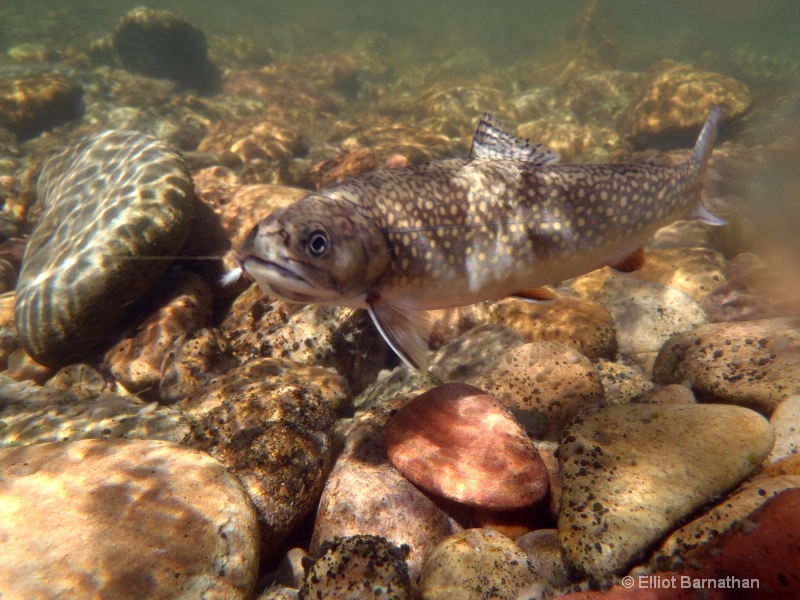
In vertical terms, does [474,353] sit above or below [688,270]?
below

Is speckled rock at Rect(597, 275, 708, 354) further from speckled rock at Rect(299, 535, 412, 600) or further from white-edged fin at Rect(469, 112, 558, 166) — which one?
speckled rock at Rect(299, 535, 412, 600)

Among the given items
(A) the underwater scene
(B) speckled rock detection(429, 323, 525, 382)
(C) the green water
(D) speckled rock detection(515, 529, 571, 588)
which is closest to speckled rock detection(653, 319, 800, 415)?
(A) the underwater scene

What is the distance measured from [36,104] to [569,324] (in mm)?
19751

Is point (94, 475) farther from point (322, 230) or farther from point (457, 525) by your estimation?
point (457, 525)

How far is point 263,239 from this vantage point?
2510 millimetres

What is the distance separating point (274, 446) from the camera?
3338 mm

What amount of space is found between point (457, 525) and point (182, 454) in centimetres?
223

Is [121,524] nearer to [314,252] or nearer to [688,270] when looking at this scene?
[314,252]

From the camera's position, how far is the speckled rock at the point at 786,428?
110 inches

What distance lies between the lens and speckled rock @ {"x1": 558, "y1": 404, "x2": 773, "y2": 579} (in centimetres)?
236

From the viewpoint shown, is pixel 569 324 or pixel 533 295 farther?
pixel 569 324

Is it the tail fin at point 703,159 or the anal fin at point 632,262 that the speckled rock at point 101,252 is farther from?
the tail fin at point 703,159

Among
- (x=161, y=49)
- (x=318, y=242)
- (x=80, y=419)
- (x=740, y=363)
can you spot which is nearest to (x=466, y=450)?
(x=318, y=242)

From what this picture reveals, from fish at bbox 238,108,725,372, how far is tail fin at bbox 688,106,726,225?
0.31m
